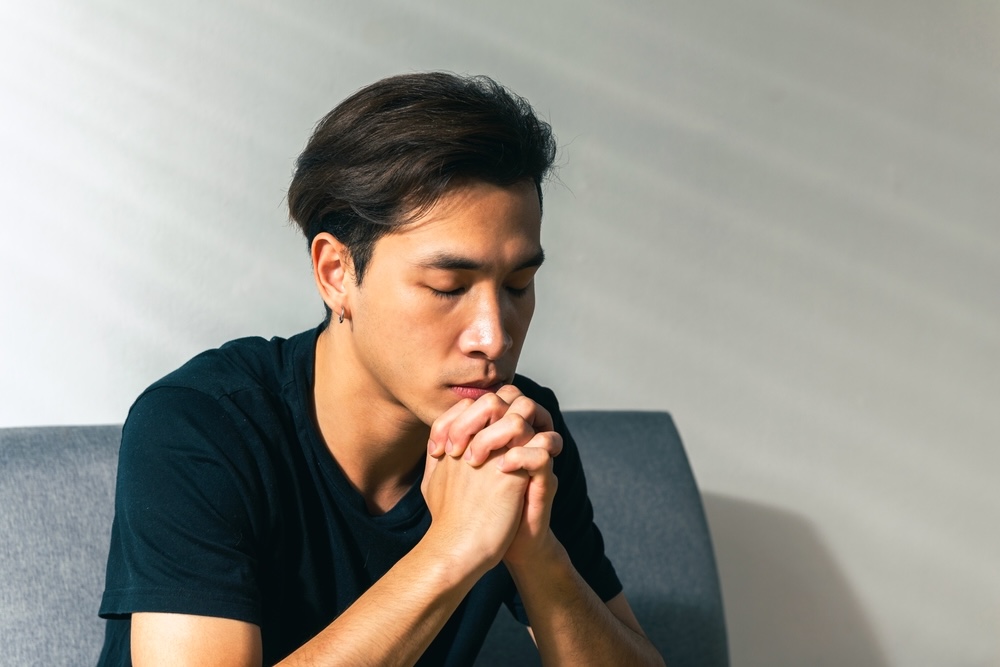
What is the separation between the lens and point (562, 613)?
128 cm

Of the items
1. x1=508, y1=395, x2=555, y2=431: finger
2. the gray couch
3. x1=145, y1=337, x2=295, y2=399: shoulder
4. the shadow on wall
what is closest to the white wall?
the shadow on wall

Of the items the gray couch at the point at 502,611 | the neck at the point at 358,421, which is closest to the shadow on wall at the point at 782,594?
the gray couch at the point at 502,611

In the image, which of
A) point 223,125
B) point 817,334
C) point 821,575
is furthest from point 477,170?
point 821,575

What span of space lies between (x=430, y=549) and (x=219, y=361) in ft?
1.20

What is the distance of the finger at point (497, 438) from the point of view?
3.92 ft

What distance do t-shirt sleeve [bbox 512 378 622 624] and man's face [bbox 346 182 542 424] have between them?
264 millimetres

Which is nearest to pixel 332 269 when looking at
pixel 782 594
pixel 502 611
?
pixel 502 611

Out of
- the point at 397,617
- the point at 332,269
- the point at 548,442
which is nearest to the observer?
the point at 397,617

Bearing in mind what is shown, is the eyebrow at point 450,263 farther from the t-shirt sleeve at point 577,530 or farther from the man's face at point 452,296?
the t-shirt sleeve at point 577,530

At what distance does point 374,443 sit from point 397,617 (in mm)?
276

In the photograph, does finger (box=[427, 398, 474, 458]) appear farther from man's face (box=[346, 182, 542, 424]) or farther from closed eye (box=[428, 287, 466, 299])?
closed eye (box=[428, 287, 466, 299])

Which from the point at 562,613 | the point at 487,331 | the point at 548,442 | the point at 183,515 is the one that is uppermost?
the point at 487,331

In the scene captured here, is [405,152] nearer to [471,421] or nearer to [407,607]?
[471,421]

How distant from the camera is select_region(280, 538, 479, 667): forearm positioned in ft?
3.57
